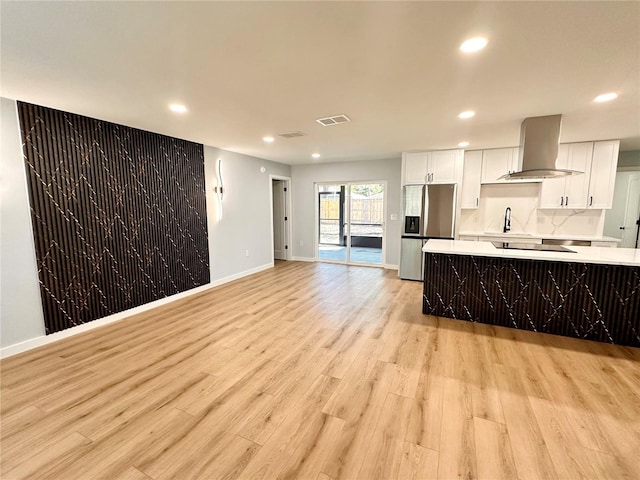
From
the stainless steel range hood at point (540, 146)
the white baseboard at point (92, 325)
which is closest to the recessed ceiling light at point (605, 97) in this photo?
the stainless steel range hood at point (540, 146)

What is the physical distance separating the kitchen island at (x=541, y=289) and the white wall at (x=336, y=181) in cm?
264

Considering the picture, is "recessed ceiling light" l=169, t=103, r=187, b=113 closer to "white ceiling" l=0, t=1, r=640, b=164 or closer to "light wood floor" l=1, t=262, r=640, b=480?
"white ceiling" l=0, t=1, r=640, b=164

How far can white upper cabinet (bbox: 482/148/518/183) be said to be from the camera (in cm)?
494

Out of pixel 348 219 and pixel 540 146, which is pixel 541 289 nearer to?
pixel 540 146

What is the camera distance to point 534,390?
7.25 feet

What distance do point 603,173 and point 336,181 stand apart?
15.8 feet

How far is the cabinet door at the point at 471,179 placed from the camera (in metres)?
5.17

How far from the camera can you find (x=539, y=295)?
3.27m

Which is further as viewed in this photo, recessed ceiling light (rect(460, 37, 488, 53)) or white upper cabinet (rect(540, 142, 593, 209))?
white upper cabinet (rect(540, 142, 593, 209))

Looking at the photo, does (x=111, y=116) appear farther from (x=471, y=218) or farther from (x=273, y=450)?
(x=471, y=218)

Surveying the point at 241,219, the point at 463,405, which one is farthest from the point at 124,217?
the point at 463,405

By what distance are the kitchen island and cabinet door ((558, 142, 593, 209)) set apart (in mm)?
1673

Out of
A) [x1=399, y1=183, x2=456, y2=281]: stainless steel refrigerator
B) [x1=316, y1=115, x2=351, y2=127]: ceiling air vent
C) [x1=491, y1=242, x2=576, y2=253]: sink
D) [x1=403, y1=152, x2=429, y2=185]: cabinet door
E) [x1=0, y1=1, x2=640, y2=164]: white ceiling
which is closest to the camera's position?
[x1=0, y1=1, x2=640, y2=164]: white ceiling

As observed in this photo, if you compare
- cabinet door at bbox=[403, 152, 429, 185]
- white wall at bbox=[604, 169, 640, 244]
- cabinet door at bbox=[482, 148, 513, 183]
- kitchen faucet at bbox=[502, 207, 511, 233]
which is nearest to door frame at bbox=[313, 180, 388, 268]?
cabinet door at bbox=[403, 152, 429, 185]
